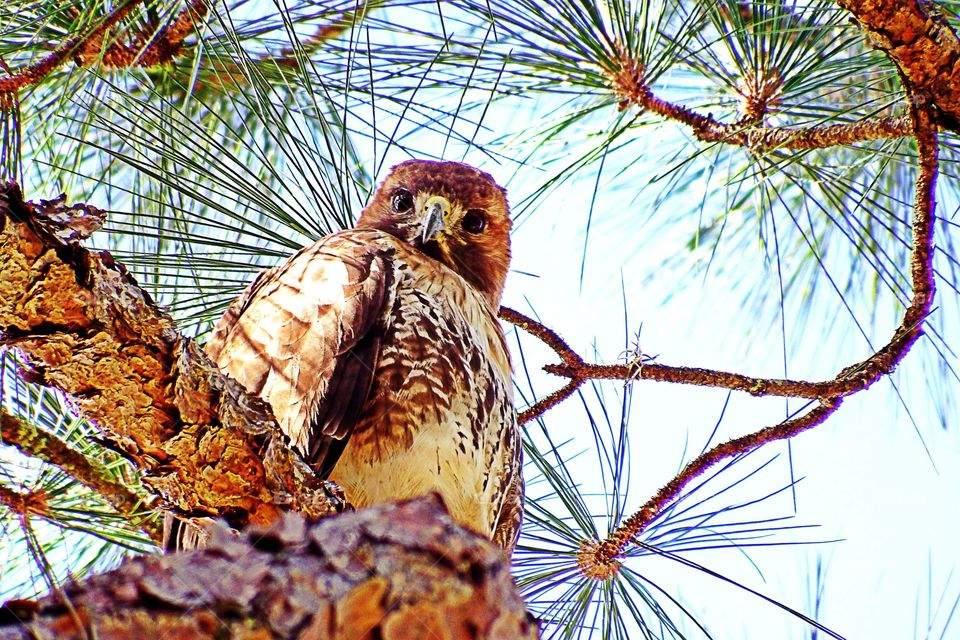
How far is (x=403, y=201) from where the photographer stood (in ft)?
10.3

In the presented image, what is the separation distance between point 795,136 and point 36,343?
1.79m

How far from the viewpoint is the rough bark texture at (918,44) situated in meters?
1.72

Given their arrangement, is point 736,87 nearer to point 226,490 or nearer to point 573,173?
point 573,173

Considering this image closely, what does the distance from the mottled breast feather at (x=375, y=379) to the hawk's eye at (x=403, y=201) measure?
666mm

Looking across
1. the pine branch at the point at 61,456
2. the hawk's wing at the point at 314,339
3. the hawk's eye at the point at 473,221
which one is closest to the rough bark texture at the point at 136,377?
the pine branch at the point at 61,456

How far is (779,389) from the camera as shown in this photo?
7.13 feet

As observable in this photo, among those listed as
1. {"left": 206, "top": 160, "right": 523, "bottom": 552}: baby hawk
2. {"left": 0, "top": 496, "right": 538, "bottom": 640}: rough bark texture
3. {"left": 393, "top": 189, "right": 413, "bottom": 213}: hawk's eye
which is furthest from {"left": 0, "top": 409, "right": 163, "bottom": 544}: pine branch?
{"left": 393, "top": 189, "right": 413, "bottom": 213}: hawk's eye

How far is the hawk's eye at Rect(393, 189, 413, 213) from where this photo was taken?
10.3 feet

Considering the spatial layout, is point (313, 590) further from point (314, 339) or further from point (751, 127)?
point (751, 127)

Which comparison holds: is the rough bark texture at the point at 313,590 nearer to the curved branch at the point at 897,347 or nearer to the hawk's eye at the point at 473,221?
the curved branch at the point at 897,347

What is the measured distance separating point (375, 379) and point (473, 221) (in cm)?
116

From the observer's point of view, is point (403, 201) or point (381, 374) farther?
point (403, 201)

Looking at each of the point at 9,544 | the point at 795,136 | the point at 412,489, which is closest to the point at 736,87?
the point at 795,136

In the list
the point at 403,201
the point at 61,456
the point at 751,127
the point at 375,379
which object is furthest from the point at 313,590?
the point at 403,201
